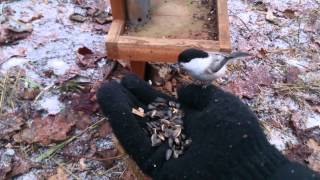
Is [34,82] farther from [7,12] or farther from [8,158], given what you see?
[7,12]

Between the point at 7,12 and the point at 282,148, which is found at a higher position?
the point at 7,12

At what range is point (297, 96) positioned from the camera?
2582mm

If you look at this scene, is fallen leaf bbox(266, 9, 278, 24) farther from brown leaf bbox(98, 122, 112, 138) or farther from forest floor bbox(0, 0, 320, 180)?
brown leaf bbox(98, 122, 112, 138)

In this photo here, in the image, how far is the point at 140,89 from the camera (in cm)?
186

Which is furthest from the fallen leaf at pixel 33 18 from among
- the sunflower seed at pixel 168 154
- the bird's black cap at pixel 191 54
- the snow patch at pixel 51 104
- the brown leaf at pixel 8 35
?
the sunflower seed at pixel 168 154

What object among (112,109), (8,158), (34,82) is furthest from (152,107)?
(34,82)

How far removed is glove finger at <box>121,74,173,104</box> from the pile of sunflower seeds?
0.08 feet

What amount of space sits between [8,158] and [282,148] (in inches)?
58.1

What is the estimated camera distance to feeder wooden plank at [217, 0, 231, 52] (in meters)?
2.15

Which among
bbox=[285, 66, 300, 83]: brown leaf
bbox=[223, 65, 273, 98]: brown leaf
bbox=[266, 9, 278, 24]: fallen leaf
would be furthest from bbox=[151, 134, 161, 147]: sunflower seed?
bbox=[266, 9, 278, 24]: fallen leaf

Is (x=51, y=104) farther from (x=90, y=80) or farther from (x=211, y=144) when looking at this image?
(x=211, y=144)

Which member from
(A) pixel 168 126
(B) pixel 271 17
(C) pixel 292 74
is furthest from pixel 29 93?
(B) pixel 271 17

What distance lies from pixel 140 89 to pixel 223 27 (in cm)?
70

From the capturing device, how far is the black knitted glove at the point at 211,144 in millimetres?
1446
